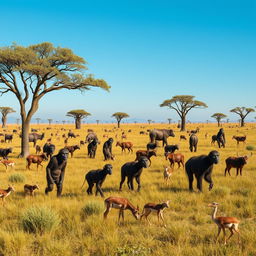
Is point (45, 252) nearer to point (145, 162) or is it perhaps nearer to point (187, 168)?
point (145, 162)

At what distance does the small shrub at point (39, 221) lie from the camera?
5457 millimetres

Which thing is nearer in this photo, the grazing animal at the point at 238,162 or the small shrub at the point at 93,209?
the small shrub at the point at 93,209

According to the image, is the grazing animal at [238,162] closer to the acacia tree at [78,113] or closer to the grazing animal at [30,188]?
the grazing animal at [30,188]

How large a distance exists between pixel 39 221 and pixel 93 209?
4.88 ft

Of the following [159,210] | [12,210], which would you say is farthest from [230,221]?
[12,210]

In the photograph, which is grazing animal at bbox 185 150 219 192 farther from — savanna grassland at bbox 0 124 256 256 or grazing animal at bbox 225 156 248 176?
grazing animal at bbox 225 156 248 176

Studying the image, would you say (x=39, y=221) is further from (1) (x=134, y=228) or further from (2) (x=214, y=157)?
(2) (x=214, y=157)

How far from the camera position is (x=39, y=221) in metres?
5.49

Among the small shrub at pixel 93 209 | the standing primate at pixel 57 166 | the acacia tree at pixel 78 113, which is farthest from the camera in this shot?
the acacia tree at pixel 78 113

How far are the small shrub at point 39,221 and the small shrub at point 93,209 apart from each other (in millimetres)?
1016

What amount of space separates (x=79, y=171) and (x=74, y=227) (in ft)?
25.1

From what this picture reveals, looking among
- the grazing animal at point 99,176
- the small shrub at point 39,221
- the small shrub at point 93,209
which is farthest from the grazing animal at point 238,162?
the small shrub at point 39,221

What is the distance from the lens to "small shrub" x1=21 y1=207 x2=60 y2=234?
5457 mm

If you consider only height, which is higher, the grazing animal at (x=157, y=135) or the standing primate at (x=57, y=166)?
the grazing animal at (x=157, y=135)
